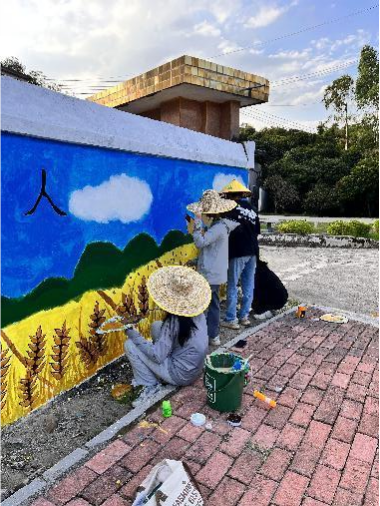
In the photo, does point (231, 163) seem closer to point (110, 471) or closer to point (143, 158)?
point (143, 158)

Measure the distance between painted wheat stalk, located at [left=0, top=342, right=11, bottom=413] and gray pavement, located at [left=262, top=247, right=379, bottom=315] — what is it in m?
5.92

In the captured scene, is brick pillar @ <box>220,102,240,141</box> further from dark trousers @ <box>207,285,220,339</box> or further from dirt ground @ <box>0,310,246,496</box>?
dirt ground @ <box>0,310,246,496</box>

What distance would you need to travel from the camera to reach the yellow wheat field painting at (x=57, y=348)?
132 inches

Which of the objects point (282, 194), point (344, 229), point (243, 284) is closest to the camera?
point (243, 284)

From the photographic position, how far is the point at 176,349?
3867 mm

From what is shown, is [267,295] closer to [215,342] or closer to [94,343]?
[215,342]

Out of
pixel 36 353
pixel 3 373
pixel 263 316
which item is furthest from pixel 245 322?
pixel 3 373

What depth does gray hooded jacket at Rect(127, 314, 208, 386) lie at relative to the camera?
3.72 metres

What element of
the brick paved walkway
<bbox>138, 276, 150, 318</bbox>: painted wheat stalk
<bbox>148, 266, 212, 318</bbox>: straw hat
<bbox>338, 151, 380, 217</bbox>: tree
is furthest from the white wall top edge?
<bbox>338, 151, 380, 217</bbox>: tree

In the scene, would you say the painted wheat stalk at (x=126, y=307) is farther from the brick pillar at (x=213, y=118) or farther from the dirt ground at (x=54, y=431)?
the brick pillar at (x=213, y=118)

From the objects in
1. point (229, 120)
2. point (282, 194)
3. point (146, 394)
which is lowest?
point (146, 394)

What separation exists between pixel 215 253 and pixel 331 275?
6854 millimetres

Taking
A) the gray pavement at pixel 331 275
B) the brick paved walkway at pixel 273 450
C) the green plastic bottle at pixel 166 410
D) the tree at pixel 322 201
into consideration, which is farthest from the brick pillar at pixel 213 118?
the tree at pixel 322 201

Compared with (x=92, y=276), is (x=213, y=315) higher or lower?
lower
